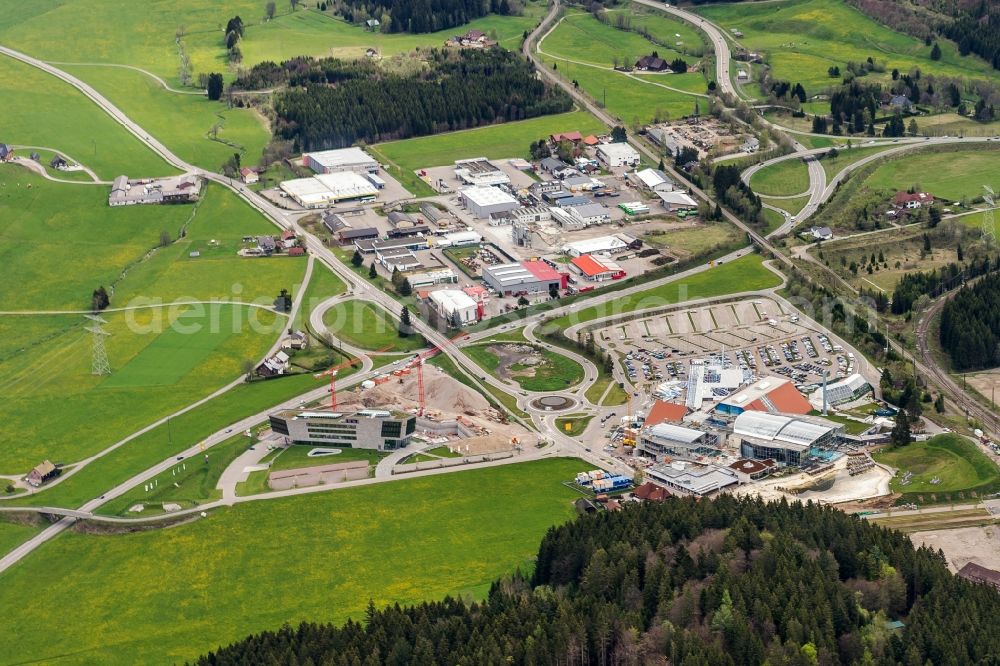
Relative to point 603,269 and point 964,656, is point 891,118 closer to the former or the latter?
point 603,269

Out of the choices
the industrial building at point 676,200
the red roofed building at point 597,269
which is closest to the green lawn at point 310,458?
the red roofed building at point 597,269

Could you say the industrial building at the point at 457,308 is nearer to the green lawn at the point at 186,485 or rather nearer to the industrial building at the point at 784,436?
the green lawn at the point at 186,485

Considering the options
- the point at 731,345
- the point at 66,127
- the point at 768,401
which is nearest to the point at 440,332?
the point at 731,345

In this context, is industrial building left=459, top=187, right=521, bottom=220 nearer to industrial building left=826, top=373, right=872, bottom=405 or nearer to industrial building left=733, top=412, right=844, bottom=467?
industrial building left=826, top=373, right=872, bottom=405

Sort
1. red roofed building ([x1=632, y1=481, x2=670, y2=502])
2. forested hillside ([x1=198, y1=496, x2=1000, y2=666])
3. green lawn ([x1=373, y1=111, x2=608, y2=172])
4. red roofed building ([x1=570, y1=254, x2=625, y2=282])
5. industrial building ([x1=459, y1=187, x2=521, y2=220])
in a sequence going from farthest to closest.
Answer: green lawn ([x1=373, y1=111, x2=608, y2=172]) → industrial building ([x1=459, y1=187, x2=521, y2=220]) → red roofed building ([x1=570, y1=254, x2=625, y2=282]) → red roofed building ([x1=632, y1=481, x2=670, y2=502]) → forested hillside ([x1=198, y1=496, x2=1000, y2=666])

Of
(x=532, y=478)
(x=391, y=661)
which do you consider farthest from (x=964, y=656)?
(x=532, y=478)

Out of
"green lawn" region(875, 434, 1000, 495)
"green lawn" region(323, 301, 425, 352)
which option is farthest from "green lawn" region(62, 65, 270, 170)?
"green lawn" region(875, 434, 1000, 495)

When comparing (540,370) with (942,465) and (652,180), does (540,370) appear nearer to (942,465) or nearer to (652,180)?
(942,465)
